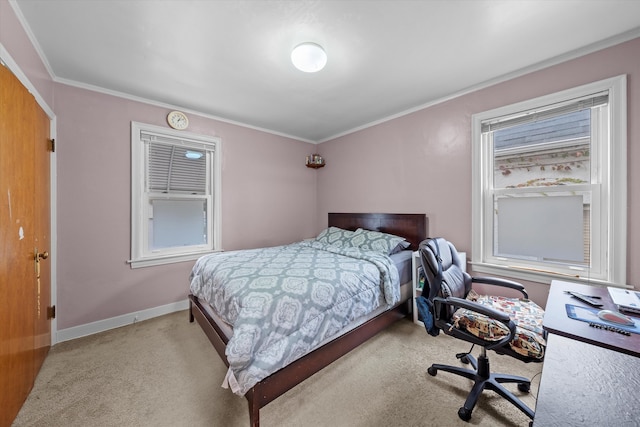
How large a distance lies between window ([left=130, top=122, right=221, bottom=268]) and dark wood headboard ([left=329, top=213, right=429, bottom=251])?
1.94 m

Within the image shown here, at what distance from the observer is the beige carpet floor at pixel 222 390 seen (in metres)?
1.46

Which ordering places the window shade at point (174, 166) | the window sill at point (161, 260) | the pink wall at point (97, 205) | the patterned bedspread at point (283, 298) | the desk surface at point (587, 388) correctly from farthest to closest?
the window shade at point (174, 166) < the window sill at point (161, 260) < the pink wall at point (97, 205) < the patterned bedspread at point (283, 298) < the desk surface at point (587, 388)

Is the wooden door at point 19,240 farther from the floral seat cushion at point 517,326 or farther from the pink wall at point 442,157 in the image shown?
the pink wall at point 442,157

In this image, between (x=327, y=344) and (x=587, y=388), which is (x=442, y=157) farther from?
(x=587, y=388)

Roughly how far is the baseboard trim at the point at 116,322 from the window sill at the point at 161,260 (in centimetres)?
52

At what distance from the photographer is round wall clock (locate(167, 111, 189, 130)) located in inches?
114

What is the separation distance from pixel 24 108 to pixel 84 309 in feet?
6.35

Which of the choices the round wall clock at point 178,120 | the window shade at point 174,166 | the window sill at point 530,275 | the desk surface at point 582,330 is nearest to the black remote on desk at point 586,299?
the desk surface at point 582,330

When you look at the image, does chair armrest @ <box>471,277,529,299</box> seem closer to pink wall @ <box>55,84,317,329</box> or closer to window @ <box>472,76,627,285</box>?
window @ <box>472,76,627,285</box>

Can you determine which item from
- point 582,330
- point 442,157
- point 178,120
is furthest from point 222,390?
point 442,157

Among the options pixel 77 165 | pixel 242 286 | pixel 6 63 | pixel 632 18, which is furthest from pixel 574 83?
pixel 77 165

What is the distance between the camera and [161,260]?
289 cm

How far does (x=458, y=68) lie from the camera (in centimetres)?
220

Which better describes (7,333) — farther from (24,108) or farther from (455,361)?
(455,361)
